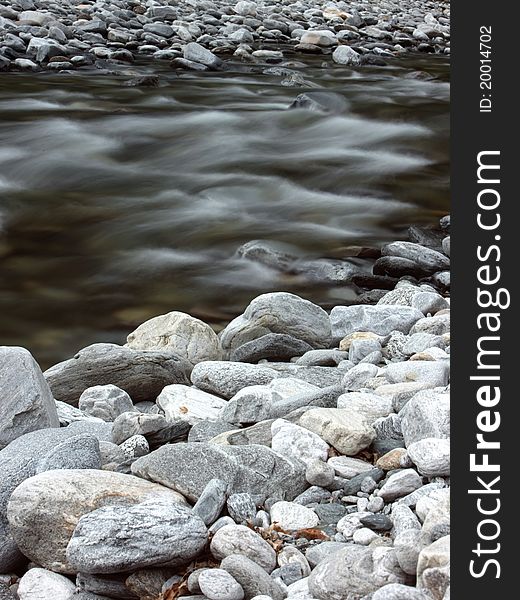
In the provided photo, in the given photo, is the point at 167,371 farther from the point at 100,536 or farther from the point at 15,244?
the point at 15,244

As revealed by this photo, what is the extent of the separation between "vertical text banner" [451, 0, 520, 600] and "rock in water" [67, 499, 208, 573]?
2.38 feet

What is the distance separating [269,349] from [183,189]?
3456 millimetres

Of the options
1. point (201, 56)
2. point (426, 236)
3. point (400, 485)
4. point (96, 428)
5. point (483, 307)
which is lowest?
point (96, 428)

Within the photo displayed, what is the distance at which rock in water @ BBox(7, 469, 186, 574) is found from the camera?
2.17 metres

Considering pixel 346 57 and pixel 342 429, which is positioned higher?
pixel 346 57

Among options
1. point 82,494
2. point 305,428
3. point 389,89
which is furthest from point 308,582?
point 389,89

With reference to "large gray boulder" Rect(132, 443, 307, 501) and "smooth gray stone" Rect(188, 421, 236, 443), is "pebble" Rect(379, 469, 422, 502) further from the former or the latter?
"smooth gray stone" Rect(188, 421, 236, 443)

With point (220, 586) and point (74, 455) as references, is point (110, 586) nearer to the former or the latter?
point (220, 586)

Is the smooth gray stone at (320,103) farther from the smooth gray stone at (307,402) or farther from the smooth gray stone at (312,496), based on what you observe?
the smooth gray stone at (312,496)

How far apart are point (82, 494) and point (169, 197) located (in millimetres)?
5191

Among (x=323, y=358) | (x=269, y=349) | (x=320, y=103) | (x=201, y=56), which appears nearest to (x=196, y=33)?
(x=201, y=56)

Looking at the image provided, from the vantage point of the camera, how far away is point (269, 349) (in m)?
4.26

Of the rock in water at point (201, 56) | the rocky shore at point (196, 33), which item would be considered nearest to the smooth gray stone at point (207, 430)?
the rocky shore at point (196, 33)

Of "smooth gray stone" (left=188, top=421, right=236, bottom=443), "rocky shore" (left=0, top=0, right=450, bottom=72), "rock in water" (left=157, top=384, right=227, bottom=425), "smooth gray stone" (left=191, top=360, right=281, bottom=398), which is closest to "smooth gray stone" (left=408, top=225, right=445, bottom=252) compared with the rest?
"smooth gray stone" (left=191, top=360, right=281, bottom=398)
